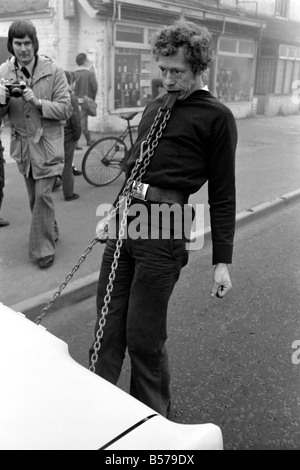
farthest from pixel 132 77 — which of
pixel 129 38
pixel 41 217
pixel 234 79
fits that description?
pixel 41 217

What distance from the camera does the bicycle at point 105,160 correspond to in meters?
7.89

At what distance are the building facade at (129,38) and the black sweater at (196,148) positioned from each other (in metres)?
7.78

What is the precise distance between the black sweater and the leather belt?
2 centimetres

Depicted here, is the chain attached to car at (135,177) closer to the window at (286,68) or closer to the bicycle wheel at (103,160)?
the bicycle wheel at (103,160)

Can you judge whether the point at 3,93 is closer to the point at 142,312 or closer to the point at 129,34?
the point at 142,312

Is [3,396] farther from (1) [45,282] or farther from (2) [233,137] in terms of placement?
(1) [45,282]

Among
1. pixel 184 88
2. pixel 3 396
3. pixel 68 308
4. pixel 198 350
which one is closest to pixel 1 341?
pixel 3 396

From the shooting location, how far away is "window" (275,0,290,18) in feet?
74.6

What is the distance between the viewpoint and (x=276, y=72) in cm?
2273

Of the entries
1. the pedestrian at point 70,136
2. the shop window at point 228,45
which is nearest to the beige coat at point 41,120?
the pedestrian at point 70,136

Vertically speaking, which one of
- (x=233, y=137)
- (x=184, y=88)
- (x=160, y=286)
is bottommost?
(x=160, y=286)

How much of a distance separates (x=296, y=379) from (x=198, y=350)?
698 millimetres

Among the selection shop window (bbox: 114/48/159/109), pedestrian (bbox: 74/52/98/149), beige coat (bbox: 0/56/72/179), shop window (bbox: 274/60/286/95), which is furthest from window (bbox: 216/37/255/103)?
beige coat (bbox: 0/56/72/179)

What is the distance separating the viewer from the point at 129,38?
569 inches
